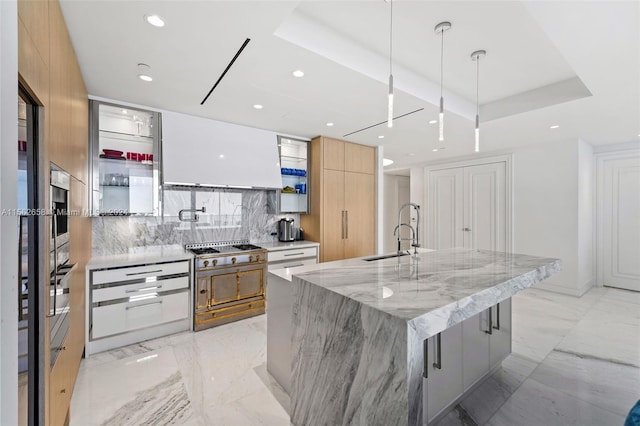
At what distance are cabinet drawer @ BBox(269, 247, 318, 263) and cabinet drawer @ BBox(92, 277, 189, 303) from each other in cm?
106

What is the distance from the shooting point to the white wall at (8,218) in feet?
2.53

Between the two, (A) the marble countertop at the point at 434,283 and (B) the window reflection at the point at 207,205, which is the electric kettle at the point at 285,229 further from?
(A) the marble countertop at the point at 434,283

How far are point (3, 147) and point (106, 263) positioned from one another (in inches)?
87.8

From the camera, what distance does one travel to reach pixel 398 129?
150 inches

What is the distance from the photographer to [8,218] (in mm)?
833

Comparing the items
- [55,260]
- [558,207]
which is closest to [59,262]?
[55,260]

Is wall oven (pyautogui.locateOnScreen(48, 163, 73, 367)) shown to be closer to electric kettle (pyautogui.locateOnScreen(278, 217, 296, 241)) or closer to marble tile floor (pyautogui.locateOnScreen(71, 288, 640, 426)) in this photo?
marble tile floor (pyautogui.locateOnScreen(71, 288, 640, 426))

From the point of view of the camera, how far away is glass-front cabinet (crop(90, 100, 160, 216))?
272 cm

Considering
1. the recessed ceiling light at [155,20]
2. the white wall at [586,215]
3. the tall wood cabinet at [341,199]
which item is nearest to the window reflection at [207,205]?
the tall wood cabinet at [341,199]

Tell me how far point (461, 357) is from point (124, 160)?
11.7 ft

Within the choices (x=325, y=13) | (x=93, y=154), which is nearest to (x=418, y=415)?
(x=325, y=13)

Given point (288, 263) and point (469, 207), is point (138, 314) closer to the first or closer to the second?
point (288, 263)

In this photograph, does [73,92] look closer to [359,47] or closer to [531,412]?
[359,47]

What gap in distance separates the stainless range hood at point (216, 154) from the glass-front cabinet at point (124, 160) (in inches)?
6.0
